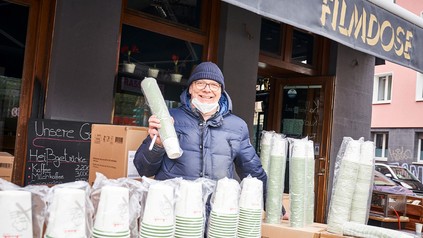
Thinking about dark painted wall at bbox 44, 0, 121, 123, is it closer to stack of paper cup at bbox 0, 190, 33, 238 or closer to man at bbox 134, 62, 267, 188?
man at bbox 134, 62, 267, 188

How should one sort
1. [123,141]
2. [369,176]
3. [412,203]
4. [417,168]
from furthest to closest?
[417,168]
[412,203]
[123,141]
[369,176]

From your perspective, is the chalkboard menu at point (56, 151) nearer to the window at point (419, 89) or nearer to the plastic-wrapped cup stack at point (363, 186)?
the plastic-wrapped cup stack at point (363, 186)

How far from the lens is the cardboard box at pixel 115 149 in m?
2.62

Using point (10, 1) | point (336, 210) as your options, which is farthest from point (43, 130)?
point (336, 210)

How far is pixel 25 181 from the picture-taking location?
365cm

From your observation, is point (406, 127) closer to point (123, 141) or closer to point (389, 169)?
point (389, 169)

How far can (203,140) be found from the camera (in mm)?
2223

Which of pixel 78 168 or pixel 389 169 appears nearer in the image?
pixel 78 168

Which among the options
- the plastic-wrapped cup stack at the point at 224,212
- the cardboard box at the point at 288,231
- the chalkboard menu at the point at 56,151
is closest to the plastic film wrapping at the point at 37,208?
the plastic-wrapped cup stack at the point at 224,212

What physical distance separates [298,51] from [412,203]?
2861 mm

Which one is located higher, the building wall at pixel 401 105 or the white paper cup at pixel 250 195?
the building wall at pixel 401 105

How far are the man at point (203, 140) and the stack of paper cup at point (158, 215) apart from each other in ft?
2.70

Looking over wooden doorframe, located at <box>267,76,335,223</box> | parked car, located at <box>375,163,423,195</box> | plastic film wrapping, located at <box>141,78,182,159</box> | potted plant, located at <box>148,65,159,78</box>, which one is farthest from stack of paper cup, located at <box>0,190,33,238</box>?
parked car, located at <box>375,163,423,195</box>

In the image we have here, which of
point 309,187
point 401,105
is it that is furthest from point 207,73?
point 401,105
